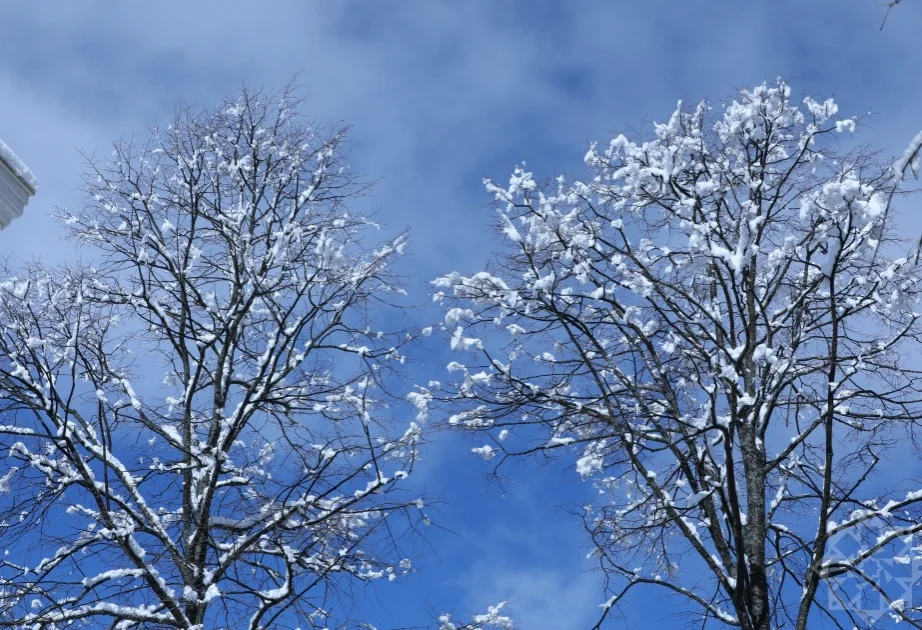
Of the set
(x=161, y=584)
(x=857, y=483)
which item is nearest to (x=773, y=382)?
(x=857, y=483)

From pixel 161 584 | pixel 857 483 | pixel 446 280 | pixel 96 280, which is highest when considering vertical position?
pixel 96 280

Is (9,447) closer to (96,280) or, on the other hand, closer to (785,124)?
(96,280)

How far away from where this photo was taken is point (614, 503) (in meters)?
8.98

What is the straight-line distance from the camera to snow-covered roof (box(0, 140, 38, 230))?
7871 mm

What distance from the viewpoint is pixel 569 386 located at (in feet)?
31.1

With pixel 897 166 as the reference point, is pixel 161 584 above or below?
above

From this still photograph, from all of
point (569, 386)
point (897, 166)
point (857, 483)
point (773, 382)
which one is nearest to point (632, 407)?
point (569, 386)

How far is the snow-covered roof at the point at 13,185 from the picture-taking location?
310 inches

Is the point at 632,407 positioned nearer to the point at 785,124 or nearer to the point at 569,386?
the point at 569,386

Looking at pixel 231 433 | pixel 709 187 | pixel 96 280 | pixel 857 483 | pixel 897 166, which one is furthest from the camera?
pixel 96 280

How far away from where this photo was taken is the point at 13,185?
26.2 feet

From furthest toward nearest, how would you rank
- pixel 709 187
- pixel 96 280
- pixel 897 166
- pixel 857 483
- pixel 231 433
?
pixel 96 280 → pixel 231 433 → pixel 709 187 → pixel 857 483 → pixel 897 166

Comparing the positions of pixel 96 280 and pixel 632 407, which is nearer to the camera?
pixel 632 407

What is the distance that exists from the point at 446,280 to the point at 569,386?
1.79m
